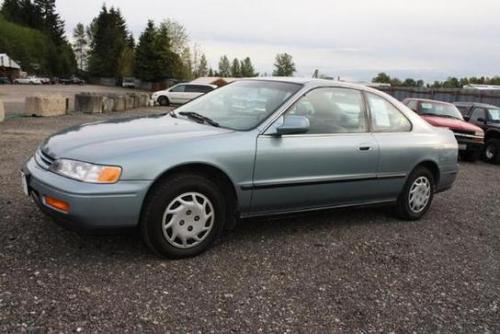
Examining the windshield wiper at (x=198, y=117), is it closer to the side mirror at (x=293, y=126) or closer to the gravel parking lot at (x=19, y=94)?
the side mirror at (x=293, y=126)

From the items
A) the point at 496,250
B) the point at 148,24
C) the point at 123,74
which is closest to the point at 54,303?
the point at 496,250

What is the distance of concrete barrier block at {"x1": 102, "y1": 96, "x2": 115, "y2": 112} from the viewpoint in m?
18.2

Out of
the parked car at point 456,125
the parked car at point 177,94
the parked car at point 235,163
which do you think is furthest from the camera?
the parked car at point 177,94

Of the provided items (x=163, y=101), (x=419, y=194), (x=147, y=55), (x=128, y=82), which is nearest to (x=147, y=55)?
(x=147, y=55)

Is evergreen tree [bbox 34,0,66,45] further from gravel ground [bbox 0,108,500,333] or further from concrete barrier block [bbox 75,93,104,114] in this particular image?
gravel ground [bbox 0,108,500,333]

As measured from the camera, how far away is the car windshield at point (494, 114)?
1256 cm

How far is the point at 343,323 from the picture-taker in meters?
2.91

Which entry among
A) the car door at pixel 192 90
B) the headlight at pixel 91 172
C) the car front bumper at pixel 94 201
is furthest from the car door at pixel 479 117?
the car door at pixel 192 90

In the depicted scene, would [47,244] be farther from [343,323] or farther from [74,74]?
[74,74]

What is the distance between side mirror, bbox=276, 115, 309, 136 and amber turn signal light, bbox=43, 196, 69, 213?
5.72 ft

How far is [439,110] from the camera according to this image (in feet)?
39.7

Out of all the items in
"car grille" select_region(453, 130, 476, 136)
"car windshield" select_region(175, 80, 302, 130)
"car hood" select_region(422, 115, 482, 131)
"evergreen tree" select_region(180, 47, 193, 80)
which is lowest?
"car grille" select_region(453, 130, 476, 136)

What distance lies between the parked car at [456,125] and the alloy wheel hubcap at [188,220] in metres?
9.04

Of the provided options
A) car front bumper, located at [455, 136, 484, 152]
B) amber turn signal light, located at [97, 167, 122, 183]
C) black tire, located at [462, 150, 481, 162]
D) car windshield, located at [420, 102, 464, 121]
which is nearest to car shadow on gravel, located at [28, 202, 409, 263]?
amber turn signal light, located at [97, 167, 122, 183]
